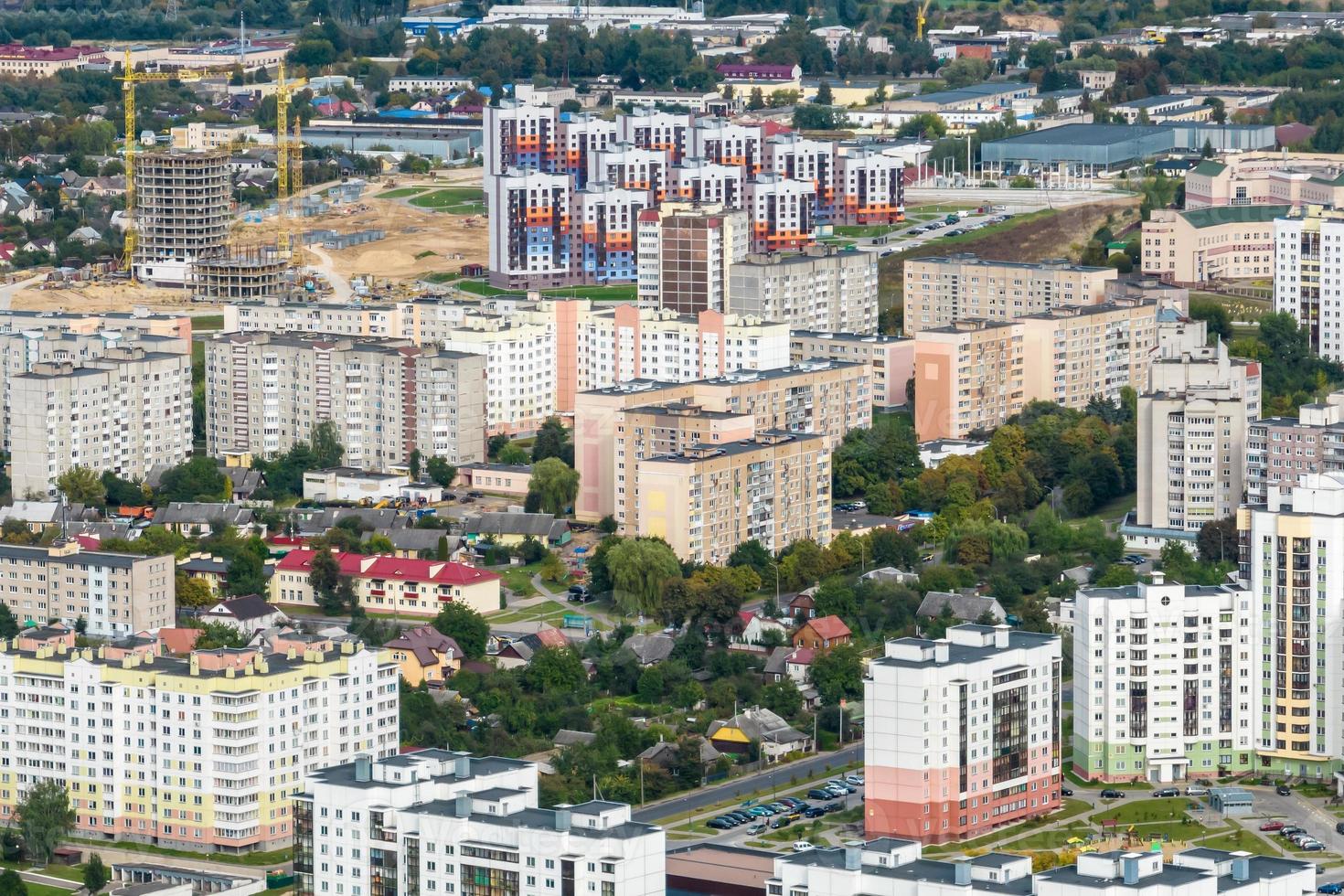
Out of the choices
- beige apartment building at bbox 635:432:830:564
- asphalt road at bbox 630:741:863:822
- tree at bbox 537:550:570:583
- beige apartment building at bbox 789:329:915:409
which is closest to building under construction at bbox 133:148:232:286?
beige apartment building at bbox 789:329:915:409

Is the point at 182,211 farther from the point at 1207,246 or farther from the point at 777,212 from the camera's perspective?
the point at 1207,246

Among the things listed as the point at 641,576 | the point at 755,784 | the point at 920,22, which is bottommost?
the point at 755,784

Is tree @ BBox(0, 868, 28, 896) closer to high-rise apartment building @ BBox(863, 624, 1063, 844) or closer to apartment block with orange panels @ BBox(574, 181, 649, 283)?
high-rise apartment building @ BBox(863, 624, 1063, 844)

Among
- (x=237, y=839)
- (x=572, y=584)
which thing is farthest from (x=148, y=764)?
(x=572, y=584)

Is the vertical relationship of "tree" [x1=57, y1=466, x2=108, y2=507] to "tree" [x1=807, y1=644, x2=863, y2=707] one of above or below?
above

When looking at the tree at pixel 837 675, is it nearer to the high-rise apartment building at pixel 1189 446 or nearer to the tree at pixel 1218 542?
the tree at pixel 1218 542

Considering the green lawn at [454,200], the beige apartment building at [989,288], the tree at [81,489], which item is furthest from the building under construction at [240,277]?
the tree at [81,489]

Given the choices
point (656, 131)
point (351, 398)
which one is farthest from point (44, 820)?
point (656, 131)

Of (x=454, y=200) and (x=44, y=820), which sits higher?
(x=454, y=200)
